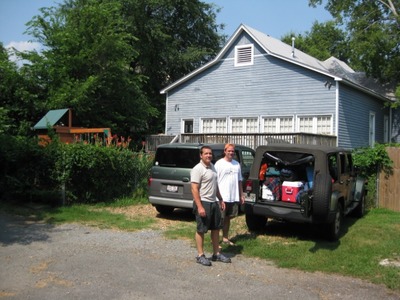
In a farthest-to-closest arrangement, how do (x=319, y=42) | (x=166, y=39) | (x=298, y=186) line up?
1. (x=319, y=42)
2. (x=166, y=39)
3. (x=298, y=186)

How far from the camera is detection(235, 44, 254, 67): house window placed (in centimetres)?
2166

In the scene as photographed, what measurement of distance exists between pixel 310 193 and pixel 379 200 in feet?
15.4

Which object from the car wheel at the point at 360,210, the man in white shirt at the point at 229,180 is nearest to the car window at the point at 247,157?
the car wheel at the point at 360,210

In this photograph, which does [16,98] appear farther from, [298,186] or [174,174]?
[298,186]

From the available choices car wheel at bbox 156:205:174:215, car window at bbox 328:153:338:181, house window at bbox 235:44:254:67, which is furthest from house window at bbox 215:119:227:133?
car window at bbox 328:153:338:181

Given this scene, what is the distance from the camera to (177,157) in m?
10.0

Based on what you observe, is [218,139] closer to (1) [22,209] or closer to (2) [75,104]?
(2) [75,104]

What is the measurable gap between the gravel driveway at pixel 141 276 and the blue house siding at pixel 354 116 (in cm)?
1361

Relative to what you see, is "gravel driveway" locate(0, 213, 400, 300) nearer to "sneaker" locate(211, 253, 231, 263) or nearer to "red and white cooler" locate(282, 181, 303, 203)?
"sneaker" locate(211, 253, 231, 263)

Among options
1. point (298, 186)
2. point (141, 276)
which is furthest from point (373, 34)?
point (141, 276)

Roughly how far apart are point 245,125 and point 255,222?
530 inches

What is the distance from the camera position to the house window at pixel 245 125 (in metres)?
21.5

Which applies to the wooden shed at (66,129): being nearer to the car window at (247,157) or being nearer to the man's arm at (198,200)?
the car window at (247,157)

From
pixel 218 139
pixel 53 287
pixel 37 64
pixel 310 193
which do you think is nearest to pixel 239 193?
pixel 310 193
